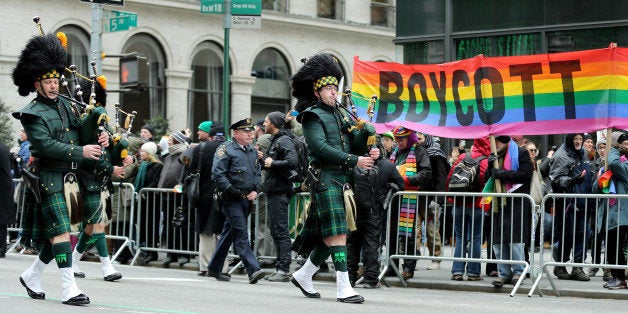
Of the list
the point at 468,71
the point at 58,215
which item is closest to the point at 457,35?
the point at 468,71

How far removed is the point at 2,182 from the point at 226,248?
4.39 metres

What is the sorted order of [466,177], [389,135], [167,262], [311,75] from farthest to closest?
[167,262], [389,135], [466,177], [311,75]

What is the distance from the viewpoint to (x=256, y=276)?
45.8 ft

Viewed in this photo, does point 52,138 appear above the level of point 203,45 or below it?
below

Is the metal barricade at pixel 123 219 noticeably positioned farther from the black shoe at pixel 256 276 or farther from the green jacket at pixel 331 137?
the green jacket at pixel 331 137

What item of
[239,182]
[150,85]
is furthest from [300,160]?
[150,85]

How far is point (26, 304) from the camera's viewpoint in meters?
10.4

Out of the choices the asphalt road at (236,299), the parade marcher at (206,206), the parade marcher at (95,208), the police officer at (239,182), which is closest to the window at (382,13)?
the parade marcher at (206,206)

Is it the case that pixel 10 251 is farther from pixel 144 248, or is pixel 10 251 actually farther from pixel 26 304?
pixel 26 304

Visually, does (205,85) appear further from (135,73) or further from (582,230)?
(582,230)

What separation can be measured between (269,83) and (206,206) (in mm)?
25842

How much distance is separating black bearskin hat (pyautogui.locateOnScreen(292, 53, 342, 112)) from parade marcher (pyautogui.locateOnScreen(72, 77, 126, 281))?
1.89 meters

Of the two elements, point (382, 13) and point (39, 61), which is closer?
point (39, 61)

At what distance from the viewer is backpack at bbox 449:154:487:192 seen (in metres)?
14.6
